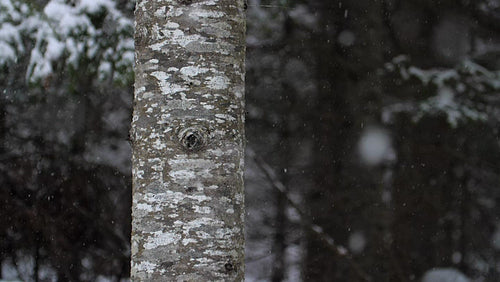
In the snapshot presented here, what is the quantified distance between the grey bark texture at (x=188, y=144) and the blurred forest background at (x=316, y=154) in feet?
17.1

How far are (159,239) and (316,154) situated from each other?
5725 millimetres

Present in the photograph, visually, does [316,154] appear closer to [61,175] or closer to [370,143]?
[370,143]

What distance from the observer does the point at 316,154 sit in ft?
22.7

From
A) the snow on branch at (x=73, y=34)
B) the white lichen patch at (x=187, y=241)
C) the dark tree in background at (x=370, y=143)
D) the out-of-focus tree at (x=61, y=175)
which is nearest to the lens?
the white lichen patch at (x=187, y=241)

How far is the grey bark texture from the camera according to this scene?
4.24 ft

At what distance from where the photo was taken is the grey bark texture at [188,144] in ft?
4.24

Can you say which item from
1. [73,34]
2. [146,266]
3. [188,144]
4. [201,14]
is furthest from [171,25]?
[73,34]

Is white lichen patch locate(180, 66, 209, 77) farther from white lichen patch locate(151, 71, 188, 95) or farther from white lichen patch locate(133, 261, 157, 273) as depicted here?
white lichen patch locate(133, 261, 157, 273)

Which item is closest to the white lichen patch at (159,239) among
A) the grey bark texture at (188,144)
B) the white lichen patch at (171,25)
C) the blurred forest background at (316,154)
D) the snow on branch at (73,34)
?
the grey bark texture at (188,144)

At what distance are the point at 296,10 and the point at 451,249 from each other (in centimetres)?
325

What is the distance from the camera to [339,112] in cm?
695

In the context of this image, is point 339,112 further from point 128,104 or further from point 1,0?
point 1,0

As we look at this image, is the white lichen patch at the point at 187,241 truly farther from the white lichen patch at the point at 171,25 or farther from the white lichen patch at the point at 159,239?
the white lichen patch at the point at 171,25

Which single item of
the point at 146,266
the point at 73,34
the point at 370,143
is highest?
the point at 146,266
